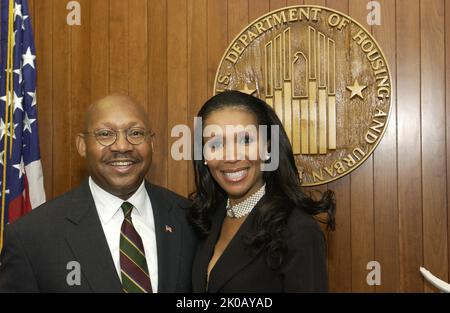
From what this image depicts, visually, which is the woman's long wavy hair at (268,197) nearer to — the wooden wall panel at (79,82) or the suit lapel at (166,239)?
the suit lapel at (166,239)

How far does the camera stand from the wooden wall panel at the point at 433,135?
9.15ft

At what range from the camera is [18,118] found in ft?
9.07

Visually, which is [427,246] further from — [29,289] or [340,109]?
[29,289]

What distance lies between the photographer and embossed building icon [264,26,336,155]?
2.88m

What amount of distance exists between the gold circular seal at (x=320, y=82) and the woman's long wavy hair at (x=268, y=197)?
0.82 meters

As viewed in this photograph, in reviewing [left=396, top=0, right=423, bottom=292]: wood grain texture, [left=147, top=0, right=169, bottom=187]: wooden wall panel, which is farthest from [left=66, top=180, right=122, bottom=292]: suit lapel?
[left=396, top=0, right=423, bottom=292]: wood grain texture

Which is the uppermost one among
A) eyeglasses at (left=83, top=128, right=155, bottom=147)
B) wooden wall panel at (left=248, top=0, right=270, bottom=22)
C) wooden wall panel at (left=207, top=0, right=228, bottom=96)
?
wooden wall panel at (left=248, top=0, right=270, bottom=22)

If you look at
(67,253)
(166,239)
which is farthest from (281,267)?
(67,253)

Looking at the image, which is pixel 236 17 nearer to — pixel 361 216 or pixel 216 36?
pixel 216 36

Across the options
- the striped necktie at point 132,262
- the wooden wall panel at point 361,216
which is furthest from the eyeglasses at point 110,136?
the wooden wall panel at point 361,216

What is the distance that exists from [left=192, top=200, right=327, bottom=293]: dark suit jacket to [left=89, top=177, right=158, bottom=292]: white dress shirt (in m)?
0.25

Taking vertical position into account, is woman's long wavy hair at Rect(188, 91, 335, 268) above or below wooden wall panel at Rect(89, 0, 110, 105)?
below

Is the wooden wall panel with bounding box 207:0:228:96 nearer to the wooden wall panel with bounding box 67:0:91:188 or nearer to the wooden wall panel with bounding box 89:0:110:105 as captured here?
the wooden wall panel with bounding box 89:0:110:105
